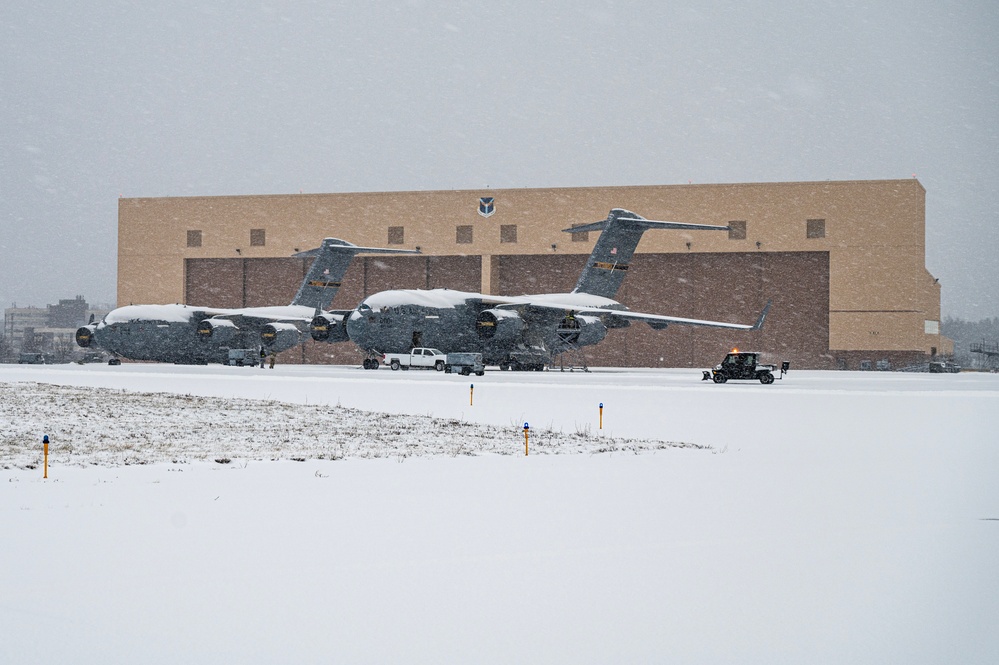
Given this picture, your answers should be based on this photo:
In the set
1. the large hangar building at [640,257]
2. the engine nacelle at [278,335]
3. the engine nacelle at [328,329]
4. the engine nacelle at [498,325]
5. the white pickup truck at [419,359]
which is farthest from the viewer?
the large hangar building at [640,257]

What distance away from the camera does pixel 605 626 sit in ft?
26.4

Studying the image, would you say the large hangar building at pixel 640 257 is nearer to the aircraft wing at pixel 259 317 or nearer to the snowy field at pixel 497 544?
the aircraft wing at pixel 259 317

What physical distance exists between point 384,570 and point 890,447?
44.3 ft

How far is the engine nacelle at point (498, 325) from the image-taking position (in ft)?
187

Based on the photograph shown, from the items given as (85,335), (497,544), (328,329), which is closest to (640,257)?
(328,329)

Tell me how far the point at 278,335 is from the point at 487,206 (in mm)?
19014

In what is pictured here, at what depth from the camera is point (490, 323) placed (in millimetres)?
57188

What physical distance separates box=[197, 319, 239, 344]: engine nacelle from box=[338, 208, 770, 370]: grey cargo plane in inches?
227

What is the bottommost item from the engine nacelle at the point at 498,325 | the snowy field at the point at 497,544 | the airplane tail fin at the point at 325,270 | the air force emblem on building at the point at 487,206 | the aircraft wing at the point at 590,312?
the snowy field at the point at 497,544

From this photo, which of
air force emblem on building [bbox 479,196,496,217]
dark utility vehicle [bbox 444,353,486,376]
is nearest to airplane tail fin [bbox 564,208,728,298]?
air force emblem on building [bbox 479,196,496,217]

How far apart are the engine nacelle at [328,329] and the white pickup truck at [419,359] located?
169 inches

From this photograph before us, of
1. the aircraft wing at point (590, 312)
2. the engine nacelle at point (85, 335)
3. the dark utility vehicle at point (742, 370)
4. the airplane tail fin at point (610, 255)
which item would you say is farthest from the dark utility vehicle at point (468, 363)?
the engine nacelle at point (85, 335)

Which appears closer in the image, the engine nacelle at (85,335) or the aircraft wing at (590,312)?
the aircraft wing at (590,312)

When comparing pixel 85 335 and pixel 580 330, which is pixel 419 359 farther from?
pixel 85 335
